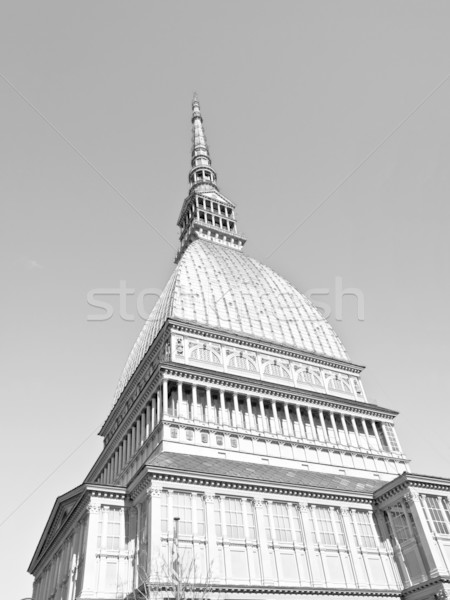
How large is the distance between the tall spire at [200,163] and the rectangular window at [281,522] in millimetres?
79951

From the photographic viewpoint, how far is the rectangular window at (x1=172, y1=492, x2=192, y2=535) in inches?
1490

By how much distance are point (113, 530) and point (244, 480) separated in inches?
451

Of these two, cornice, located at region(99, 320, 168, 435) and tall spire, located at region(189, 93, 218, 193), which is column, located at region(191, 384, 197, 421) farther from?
tall spire, located at region(189, 93, 218, 193)

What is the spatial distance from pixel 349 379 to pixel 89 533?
45.4 meters

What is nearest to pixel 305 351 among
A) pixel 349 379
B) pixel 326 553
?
pixel 349 379

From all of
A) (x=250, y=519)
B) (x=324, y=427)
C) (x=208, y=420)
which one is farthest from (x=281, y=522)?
(x=324, y=427)

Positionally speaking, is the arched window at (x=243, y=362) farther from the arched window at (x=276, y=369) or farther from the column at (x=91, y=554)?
the column at (x=91, y=554)

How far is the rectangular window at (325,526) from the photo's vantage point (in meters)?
43.0

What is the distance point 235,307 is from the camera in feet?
244

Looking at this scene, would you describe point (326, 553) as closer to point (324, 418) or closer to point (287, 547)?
point (287, 547)

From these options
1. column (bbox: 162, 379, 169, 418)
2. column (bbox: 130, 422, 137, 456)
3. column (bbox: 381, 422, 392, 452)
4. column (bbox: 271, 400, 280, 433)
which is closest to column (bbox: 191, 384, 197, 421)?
column (bbox: 162, 379, 169, 418)

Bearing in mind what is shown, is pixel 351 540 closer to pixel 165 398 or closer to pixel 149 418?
pixel 165 398

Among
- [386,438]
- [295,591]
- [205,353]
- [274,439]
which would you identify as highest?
[205,353]

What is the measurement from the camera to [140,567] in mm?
36438
